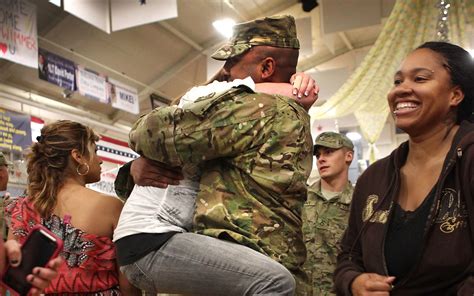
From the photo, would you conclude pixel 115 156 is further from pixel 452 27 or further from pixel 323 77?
pixel 452 27

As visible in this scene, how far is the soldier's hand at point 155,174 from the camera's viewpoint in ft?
4.94

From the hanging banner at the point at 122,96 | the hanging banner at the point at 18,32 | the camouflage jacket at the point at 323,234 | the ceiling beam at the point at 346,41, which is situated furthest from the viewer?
the ceiling beam at the point at 346,41

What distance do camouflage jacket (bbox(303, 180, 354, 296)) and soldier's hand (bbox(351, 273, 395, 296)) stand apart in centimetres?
182

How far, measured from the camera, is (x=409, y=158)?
5.77ft

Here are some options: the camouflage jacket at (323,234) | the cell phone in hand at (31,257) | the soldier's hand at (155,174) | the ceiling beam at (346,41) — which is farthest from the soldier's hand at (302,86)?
the ceiling beam at (346,41)

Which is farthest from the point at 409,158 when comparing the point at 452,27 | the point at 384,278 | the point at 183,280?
the point at 452,27

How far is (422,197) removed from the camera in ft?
5.26

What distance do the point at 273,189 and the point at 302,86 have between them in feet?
1.31

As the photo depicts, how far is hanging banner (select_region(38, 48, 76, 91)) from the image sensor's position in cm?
812

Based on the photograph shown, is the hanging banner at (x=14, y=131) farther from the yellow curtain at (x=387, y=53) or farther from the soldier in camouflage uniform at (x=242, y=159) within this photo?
the soldier in camouflage uniform at (x=242, y=159)

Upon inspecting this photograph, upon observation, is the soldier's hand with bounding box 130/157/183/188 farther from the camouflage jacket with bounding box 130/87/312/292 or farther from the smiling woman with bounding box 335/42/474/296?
the smiling woman with bounding box 335/42/474/296

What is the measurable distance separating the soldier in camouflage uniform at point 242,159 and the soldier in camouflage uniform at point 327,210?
1.88m

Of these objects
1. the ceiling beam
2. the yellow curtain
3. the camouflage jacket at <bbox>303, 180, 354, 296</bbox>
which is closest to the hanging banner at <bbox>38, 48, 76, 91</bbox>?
the yellow curtain

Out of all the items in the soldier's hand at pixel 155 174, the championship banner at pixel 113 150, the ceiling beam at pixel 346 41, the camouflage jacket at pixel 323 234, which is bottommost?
the camouflage jacket at pixel 323 234
